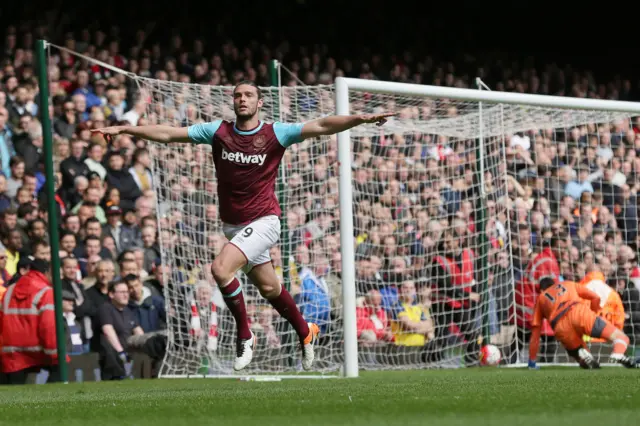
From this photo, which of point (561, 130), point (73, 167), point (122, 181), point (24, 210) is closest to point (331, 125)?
point (24, 210)

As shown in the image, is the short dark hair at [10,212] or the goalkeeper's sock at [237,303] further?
the short dark hair at [10,212]

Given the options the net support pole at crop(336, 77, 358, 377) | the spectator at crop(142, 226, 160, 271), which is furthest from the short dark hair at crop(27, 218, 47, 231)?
the net support pole at crop(336, 77, 358, 377)

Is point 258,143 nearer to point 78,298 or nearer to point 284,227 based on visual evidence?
point 284,227

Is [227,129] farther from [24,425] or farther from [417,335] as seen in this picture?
[417,335]

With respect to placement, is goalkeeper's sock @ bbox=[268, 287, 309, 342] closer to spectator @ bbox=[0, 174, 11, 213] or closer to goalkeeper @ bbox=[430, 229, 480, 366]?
goalkeeper @ bbox=[430, 229, 480, 366]

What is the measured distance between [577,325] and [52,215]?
19.0 ft

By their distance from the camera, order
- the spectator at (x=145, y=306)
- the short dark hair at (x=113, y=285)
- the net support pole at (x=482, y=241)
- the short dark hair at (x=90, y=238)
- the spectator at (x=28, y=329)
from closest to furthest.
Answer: the spectator at (x=28, y=329)
the short dark hair at (x=113, y=285)
the spectator at (x=145, y=306)
the short dark hair at (x=90, y=238)
the net support pole at (x=482, y=241)

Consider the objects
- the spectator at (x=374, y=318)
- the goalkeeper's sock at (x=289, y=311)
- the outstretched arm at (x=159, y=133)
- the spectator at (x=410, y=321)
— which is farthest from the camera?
the spectator at (x=410, y=321)

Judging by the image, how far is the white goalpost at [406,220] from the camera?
41.4ft

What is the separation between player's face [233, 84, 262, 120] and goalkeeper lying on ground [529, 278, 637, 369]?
5.05m

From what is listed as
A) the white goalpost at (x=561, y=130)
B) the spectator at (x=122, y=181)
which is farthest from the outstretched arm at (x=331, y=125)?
the spectator at (x=122, y=181)

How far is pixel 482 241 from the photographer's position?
46.9 ft

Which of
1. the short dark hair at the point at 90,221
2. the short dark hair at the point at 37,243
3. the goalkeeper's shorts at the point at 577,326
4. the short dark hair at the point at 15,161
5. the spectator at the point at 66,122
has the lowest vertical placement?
the goalkeeper's shorts at the point at 577,326

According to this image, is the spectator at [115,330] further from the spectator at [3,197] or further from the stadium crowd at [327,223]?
the spectator at [3,197]
